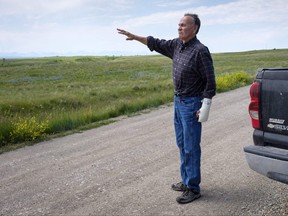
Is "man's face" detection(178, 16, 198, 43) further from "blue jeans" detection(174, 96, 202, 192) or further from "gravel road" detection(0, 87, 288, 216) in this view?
"gravel road" detection(0, 87, 288, 216)

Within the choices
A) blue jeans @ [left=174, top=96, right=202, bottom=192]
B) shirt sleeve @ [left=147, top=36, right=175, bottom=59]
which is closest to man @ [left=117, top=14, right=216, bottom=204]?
blue jeans @ [left=174, top=96, right=202, bottom=192]

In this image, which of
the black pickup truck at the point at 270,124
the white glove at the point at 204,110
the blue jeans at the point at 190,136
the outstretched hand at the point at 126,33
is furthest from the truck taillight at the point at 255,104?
the outstretched hand at the point at 126,33

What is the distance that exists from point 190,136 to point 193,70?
0.80 metres

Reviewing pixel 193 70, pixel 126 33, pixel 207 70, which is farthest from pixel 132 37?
pixel 207 70

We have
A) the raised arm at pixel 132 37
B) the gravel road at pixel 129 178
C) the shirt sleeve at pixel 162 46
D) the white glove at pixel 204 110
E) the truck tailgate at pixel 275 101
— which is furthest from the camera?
the raised arm at pixel 132 37

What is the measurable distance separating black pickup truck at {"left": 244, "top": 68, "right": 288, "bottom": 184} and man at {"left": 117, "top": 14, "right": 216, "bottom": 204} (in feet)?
2.12

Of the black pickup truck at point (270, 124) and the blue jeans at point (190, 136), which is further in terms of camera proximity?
the blue jeans at point (190, 136)

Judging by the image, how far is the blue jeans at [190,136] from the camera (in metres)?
4.34

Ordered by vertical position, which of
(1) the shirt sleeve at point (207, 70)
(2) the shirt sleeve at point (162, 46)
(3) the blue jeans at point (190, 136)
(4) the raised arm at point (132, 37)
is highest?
(4) the raised arm at point (132, 37)

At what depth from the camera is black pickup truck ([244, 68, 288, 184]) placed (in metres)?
3.45

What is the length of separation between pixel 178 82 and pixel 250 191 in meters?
1.70

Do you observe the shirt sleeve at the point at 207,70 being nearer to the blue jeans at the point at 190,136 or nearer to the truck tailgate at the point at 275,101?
the blue jeans at the point at 190,136

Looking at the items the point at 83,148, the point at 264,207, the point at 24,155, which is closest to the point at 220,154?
the point at 264,207

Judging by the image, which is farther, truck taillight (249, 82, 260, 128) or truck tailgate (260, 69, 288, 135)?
truck taillight (249, 82, 260, 128)
